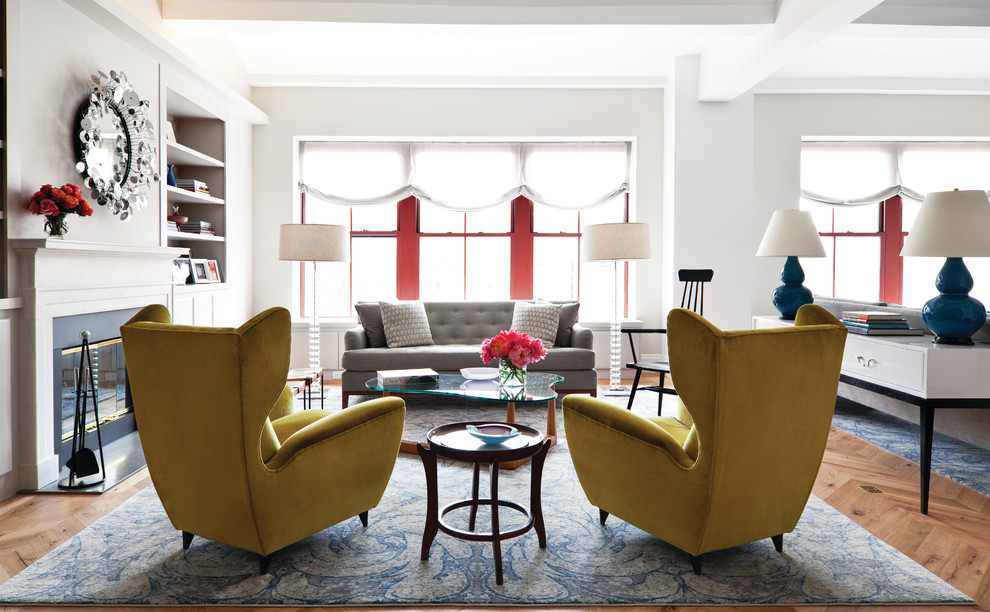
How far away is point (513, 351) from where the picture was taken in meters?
3.20

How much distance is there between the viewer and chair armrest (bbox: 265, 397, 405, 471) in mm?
2113

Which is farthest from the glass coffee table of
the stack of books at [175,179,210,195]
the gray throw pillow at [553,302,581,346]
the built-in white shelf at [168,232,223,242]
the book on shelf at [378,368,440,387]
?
the stack of books at [175,179,210,195]

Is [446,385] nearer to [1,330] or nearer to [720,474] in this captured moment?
[720,474]

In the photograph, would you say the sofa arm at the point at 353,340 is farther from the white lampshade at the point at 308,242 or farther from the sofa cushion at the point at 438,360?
the white lampshade at the point at 308,242

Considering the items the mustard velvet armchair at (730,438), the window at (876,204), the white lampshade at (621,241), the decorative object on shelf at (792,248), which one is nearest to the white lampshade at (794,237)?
the decorative object on shelf at (792,248)

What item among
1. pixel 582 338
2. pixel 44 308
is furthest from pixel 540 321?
pixel 44 308

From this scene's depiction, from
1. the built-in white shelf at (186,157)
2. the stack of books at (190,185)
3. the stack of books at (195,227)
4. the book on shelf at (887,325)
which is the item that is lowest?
the book on shelf at (887,325)

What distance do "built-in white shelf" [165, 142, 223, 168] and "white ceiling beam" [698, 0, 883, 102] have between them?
4521mm

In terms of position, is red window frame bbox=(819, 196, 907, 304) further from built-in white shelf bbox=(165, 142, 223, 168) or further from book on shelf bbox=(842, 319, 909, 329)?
built-in white shelf bbox=(165, 142, 223, 168)

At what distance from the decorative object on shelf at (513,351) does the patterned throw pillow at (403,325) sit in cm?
190

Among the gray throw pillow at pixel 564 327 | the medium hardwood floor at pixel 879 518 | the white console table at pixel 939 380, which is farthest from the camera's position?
the gray throw pillow at pixel 564 327

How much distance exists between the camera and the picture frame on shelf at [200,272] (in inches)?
207

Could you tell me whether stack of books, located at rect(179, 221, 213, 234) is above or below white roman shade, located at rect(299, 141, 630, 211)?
below

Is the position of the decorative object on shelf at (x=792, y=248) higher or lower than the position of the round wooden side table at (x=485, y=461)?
higher
